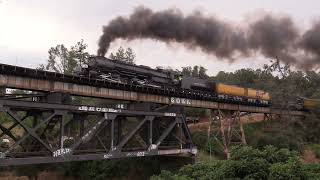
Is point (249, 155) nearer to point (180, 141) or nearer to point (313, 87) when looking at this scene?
point (180, 141)

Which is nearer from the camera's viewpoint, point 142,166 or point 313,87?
point 142,166

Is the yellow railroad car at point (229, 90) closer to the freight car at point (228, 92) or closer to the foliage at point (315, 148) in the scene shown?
the freight car at point (228, 92)

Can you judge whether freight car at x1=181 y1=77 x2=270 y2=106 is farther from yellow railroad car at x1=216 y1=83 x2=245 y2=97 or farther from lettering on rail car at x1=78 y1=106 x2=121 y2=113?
lettering on rail car at x1=78 y1=106 x2=121 y2=113

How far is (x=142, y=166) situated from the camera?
41062 millimetres

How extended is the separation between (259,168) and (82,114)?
15.3 meters

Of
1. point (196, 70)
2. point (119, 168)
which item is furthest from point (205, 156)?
point (196, 70)

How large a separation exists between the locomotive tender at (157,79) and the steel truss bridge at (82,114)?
A: 103 centimetres

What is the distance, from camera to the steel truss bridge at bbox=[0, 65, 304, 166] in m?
23.2

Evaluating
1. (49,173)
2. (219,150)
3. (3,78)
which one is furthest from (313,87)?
(3,78)

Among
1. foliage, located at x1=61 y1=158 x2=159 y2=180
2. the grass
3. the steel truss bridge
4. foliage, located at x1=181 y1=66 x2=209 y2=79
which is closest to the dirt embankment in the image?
foliage, located at x1=61 y1=158 x2=159 y2=180

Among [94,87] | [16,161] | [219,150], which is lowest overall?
[219,150]

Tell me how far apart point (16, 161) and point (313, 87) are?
8518cm

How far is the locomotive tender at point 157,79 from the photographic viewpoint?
3014cm

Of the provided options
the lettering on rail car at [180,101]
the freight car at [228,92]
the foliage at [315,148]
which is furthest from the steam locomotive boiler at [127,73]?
the foliage at [315,148]
